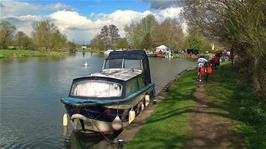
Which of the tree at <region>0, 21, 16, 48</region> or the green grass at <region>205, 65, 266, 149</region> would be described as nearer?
the green grass at <region>205, 65, 266, 149</region>

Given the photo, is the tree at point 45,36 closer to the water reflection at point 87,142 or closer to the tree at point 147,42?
the tree at point 147,42

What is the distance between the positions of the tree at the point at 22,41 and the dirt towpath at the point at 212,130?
105189 mm

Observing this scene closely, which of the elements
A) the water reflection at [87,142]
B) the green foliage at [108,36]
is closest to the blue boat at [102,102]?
the water reflection at [87,142]

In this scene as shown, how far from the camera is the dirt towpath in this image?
1084 cm

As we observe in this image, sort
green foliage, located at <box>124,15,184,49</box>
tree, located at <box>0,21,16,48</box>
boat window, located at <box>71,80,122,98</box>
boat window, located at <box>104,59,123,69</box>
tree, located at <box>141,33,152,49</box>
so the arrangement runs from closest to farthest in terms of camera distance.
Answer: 1. boat window, located at <box>71,80,122,98</box>
2. boat window, located at <box>104,59,123,69</box>
3. tree, located at <box>0,21,16,48</box>
4. green foliage, located at <box>124,15,184,49</box>
5. tree, located at <box>141,33,152,49</box>

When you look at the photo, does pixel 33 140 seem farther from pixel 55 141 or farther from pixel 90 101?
pixel 90 101

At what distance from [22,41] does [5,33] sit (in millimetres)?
10925

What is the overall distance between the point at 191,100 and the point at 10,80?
24011mm

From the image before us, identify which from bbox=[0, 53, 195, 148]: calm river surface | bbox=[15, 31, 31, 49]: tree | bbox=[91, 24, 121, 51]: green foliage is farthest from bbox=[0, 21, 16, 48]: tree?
bbox=[0, 53, 195, 148]: calm river surface

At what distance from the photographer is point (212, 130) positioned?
12375mm

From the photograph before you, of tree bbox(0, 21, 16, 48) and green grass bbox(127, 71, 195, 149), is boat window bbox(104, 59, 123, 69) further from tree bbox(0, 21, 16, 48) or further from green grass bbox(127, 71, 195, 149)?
tree bbox(0, 21, 16, 48)

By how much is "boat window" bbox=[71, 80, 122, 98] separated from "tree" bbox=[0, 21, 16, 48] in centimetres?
9159

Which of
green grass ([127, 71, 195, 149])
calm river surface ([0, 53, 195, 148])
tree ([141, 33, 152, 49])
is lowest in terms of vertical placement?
calm river surface ([0, 53, 195, 148])

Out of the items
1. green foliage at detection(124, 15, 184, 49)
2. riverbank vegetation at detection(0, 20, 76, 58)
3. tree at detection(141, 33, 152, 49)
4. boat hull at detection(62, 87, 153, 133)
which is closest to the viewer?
boat hull at detection(62, 87, 153, 133)
